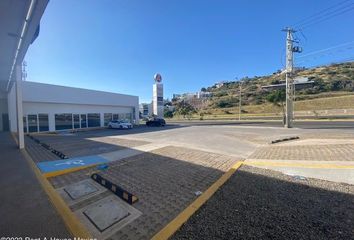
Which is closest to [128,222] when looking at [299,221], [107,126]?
[299,221]

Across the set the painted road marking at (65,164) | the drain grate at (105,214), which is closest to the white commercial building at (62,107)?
the painted road marking at (65,164)

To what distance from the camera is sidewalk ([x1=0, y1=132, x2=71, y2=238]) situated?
9.63 feet

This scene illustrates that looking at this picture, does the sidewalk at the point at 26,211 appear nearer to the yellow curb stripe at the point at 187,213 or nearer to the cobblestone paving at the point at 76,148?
the yellow curb stripe at the point at 187,213

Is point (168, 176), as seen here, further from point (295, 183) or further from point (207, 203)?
point (295, 183)

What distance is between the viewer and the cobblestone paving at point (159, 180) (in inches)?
134

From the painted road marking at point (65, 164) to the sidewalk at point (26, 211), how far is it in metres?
0.73

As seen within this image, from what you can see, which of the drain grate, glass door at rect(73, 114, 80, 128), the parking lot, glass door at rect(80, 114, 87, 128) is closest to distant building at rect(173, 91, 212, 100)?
glass door at rect(80, 114, 87, 128)

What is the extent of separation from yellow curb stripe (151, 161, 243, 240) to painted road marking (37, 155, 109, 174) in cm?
467

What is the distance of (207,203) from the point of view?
13.2ft

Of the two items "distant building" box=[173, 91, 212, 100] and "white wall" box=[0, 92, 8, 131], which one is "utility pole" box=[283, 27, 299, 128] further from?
"distant building" box=[173, 91, 212, 100]

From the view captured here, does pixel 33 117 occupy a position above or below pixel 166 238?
above

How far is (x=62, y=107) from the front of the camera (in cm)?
2322

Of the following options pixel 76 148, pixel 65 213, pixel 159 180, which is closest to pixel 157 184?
pixel 159 180

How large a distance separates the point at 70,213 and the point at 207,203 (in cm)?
273
